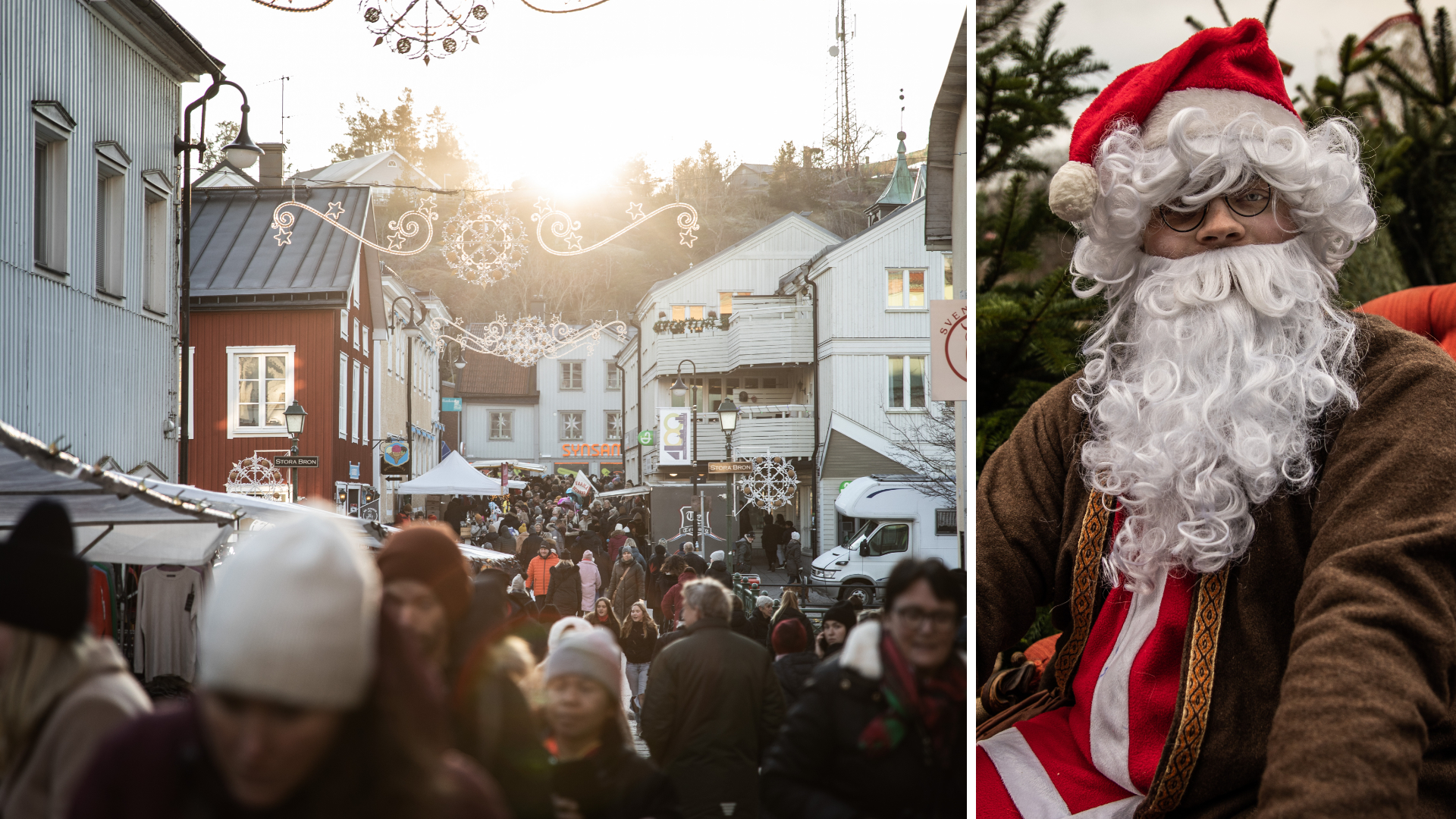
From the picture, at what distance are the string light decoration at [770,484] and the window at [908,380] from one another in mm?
187

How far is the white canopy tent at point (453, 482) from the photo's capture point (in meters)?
1.23

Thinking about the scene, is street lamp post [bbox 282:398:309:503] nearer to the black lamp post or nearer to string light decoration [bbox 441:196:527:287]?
the black lamp post

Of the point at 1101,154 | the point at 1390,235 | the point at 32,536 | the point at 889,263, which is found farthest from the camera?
the point at 1390,235

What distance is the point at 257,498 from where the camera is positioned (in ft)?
3.78

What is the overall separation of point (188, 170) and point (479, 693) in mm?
821

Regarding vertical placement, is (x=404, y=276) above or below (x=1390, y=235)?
below

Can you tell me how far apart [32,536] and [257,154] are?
1.85 ft

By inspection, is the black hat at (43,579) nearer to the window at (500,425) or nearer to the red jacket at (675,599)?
the window at (500,425)

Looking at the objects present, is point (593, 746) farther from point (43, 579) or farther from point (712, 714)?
point (43, 579)

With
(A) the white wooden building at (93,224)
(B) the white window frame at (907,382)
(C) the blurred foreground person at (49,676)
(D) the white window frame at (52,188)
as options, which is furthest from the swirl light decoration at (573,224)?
(C) the blurred foreground person at (49,676)

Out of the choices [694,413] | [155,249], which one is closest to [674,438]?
[694,413]

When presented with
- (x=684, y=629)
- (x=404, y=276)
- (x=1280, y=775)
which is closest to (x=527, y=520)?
(x=684, y=629)

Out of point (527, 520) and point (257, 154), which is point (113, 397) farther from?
point (527, 520)

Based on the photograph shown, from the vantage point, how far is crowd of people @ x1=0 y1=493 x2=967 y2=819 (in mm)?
928
